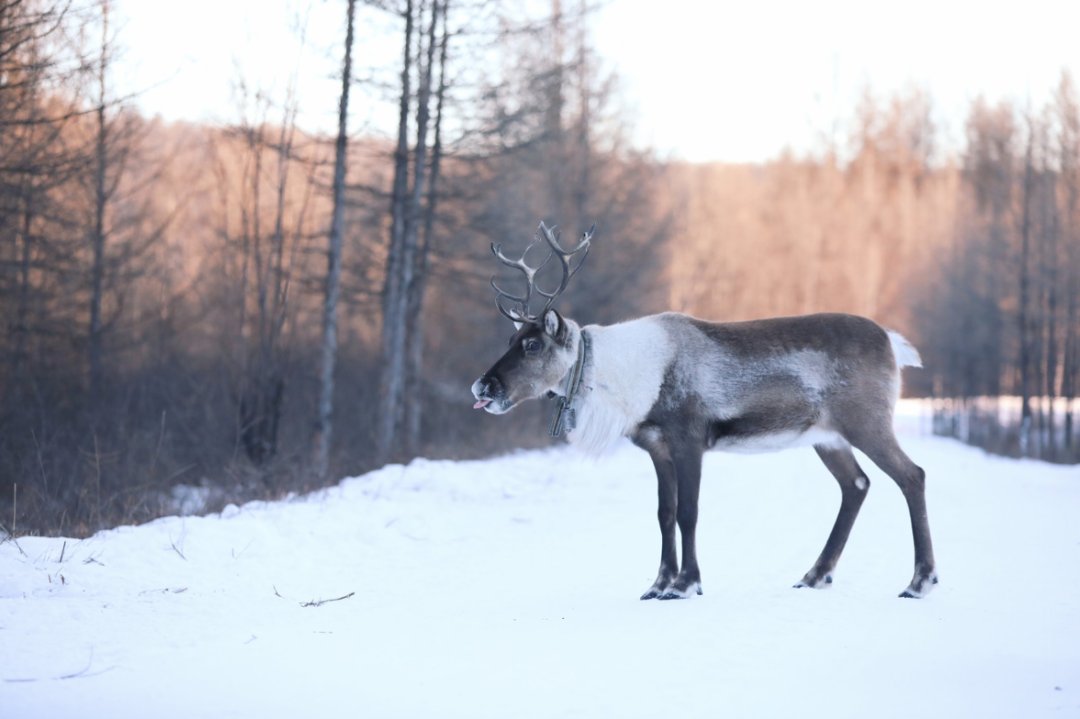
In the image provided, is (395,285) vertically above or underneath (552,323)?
above

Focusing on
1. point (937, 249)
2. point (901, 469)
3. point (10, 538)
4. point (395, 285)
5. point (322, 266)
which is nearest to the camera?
point (901, 469)

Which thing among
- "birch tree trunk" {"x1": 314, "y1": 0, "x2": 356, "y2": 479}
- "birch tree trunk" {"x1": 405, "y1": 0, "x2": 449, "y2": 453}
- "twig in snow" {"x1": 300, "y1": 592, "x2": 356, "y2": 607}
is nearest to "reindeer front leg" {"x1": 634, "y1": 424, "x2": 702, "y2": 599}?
"twig in snow" {"x1": 300, "y1": 592, "x2": 356, "y2": 607}

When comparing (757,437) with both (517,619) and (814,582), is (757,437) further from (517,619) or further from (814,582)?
(517,619)

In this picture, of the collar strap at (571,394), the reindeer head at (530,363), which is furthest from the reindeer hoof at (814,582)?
the reindeer head at (530,363)

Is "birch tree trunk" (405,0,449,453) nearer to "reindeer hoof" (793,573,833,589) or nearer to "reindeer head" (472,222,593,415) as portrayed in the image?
"reindeer head" (472,222,593,415)

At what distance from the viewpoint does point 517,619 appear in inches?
227

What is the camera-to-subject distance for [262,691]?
4.26 m

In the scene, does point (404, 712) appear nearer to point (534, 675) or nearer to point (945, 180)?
point (534, 675)

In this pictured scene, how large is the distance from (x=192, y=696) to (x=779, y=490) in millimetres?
9010

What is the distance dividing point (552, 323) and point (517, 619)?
200cm

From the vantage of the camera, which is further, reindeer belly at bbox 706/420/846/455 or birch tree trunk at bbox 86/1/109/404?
birch tree trunk at bbox 86/1/109/404

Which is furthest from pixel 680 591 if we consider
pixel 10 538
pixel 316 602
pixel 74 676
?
pixel 10 538

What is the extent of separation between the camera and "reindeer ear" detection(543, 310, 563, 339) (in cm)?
679

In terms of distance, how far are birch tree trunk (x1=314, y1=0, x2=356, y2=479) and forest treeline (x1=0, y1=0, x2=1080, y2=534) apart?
32mm
